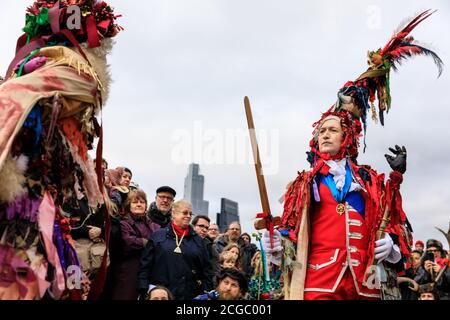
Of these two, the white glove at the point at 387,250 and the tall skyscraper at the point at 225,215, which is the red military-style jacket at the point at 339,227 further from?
the tall skyscraper at the point at 225,215

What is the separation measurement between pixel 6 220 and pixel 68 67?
0.88m

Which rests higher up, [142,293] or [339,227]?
[339,227]

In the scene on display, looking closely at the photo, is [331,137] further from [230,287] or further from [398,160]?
[230,287]

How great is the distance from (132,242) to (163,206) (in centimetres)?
113

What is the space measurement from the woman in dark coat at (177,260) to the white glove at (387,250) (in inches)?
76.2

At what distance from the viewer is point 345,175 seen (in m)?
4.86

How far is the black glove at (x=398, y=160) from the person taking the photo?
4.68 meters

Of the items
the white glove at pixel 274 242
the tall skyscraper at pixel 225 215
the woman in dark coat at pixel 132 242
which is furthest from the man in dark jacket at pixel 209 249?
the tall skyscraper at pixel 225 215

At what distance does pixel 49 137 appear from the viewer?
290 centimetres

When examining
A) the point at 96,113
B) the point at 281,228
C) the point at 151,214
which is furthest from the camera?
the point at 151,214

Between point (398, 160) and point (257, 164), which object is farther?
point (398, 160)

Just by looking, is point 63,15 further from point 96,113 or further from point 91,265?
point 91,265

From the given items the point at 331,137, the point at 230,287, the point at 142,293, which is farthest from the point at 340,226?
the point at 142,293
